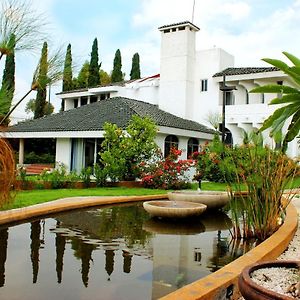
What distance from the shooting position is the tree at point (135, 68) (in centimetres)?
4375

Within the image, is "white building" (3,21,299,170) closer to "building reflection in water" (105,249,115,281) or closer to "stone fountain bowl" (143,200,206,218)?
"stone fountain bowl" (143,200,206,218)

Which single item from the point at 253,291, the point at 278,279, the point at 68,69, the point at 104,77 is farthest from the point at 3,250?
the point at 104,77

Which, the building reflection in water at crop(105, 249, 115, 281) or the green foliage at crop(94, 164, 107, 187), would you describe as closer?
the building reflection in water at crop(105, 249, 115, 281)

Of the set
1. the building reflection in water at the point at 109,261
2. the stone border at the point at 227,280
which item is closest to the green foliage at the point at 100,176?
the building reflection in water at the point at 109,261

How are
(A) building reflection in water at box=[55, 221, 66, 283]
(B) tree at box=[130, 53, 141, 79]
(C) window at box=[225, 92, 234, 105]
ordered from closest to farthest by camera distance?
(A) building reflection in water at box=[55, 221, 66, 283]
(C) window at box=[225, 92, 234, 105]
(B) tree at box=[130, 53, 141, 79]

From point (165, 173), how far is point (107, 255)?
1108 cm

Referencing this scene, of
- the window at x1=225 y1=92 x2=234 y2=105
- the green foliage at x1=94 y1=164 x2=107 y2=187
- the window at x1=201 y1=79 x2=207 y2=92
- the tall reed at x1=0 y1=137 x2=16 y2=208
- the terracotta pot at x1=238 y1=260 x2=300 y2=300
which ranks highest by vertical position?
the window at x1=201 y1=79 x2=207 y2=92

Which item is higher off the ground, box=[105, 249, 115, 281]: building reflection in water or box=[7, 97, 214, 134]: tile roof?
box=[7, 97, 214, 134]: tile roof

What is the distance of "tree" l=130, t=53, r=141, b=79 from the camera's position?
43.8 metres

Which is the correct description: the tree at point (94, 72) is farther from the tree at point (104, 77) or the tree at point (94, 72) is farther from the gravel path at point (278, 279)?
the gravel path at point (278, 279)

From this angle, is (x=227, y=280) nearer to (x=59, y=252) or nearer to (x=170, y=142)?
(x=59, y=252)

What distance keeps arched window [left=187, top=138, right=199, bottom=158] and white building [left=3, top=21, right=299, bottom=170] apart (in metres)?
0.06

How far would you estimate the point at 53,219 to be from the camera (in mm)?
9055

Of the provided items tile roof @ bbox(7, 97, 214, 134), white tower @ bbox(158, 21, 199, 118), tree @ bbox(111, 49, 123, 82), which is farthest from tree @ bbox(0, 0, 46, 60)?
tree @ bbox(111, 49, 123, 82)
